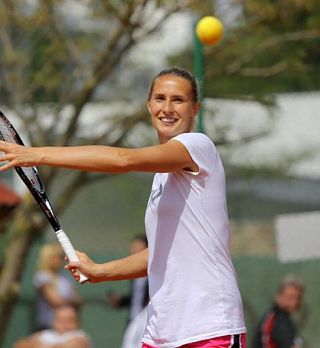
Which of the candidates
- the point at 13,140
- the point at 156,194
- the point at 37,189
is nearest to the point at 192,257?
the point at 156,194

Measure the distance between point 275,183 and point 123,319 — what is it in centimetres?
189

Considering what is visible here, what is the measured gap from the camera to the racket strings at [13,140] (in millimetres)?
3824

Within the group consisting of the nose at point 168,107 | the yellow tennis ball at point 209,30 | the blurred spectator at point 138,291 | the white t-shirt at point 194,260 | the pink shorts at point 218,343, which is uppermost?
the yellow tennis ball at point 209,30

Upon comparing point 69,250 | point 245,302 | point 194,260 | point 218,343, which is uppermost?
point 245,302

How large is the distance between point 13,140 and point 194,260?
2.91 ft

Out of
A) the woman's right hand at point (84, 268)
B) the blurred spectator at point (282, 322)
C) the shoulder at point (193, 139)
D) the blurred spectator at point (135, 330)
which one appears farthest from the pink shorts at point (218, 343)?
the blurred spectator at point (135, 330)

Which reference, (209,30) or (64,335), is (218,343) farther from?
(209,30)

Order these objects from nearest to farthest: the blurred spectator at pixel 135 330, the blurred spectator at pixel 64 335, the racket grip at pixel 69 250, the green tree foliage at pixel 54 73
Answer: the racket grip at pixel 69 250 → the blurred spectator at pixel 64 335 → the blurred spectator at pixel 135 330 → the green tree foliage at pixel 54 73

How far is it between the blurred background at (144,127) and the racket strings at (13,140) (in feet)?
14.6

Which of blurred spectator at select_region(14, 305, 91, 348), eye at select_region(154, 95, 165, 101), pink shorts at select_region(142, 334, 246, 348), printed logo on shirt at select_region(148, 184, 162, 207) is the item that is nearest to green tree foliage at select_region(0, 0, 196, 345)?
blurred spectator at select_region(14, 305, 91, 348)

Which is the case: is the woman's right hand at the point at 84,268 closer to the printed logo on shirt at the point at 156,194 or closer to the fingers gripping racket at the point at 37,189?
the fingers gripping racket at the point at 37,189

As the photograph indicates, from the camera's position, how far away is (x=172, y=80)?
372cm

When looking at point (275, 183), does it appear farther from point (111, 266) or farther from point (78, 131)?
point (111, 266)

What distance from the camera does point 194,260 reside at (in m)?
Answer: 3.55
